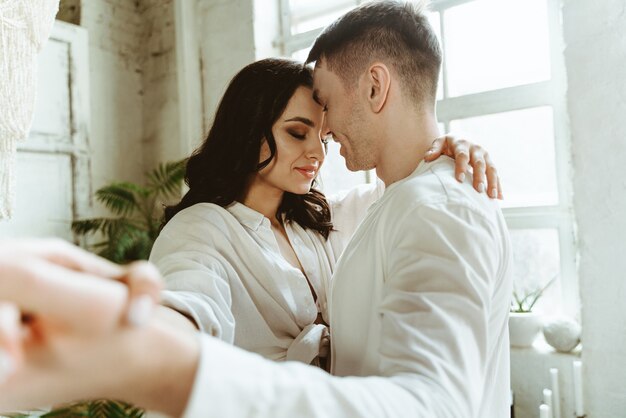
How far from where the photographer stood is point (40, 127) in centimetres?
335

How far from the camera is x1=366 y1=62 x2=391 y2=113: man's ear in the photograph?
1.26m

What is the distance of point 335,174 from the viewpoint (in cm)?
→ 335

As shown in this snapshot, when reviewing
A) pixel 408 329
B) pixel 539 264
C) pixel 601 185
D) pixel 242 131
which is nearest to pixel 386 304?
pixel 408 329

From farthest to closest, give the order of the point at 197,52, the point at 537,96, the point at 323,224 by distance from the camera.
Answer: the point at 197,52 < the point at 537,96 < the point at 323,224

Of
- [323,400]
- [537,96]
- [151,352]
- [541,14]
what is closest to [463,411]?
[323,400]

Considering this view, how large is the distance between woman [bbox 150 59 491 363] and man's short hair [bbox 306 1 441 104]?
0.32 metres

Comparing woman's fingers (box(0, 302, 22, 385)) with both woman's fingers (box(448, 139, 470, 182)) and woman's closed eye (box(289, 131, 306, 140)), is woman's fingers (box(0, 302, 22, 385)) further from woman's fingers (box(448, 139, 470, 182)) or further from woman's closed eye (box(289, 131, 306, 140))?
woman's closed eye (box(289, 131, 306, 140))

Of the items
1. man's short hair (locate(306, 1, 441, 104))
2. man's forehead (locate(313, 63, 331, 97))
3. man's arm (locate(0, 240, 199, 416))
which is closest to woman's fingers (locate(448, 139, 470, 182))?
man's short hair (locate(306, 1, 441, 104))

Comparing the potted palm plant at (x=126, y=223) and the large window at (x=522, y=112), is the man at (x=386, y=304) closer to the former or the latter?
the large window at (x=522, y=112)

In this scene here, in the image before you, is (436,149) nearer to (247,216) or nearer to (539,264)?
(247,216)

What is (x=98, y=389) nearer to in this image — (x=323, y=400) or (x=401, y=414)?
(x=323, y=400)

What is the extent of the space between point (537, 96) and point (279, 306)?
5.87 feet

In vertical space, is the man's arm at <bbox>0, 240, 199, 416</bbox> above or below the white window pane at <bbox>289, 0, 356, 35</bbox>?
below

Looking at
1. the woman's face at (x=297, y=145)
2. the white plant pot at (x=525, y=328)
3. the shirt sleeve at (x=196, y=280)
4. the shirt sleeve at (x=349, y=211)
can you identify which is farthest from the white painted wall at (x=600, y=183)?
the shirt sleeve at (x=196, y=280)
